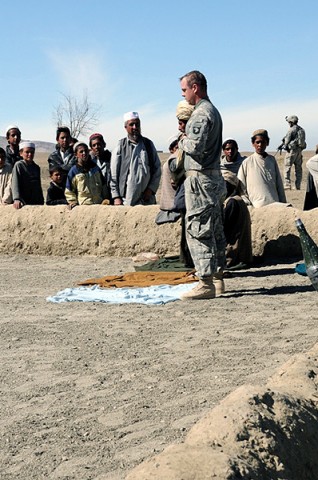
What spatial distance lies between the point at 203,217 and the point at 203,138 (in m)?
0.61

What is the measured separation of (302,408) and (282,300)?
4.21 metres

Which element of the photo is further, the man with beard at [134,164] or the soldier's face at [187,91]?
the man with beard at [134,164]


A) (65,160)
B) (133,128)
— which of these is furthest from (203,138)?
(65,160)

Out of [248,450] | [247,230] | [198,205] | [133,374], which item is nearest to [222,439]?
[248,450]

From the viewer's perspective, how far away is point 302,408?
2686 mm

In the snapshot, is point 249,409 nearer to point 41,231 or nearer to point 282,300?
point 282,300

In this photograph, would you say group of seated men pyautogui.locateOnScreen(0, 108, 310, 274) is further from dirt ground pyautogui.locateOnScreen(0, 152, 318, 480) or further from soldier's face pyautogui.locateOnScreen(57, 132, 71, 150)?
dirt ground pyautogui.locateOnScreen(0, 152, 318, 480)

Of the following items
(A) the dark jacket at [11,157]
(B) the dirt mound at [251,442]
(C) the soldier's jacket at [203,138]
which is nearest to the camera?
(B) the dirt mound at [251,442]

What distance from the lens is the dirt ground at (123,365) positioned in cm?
360

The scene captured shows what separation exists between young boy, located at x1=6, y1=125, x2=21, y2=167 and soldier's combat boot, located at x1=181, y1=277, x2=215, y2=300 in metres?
4.35

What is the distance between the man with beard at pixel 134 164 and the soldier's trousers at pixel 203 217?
275 cm

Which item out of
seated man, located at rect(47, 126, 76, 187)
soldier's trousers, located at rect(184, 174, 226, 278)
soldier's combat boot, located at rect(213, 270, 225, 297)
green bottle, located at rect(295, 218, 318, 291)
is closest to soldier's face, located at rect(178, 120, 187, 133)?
soldier's trousers, located at rect(184, 174, 226, 278)

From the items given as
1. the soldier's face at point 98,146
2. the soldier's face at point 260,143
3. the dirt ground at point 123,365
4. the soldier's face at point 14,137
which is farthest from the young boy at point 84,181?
the dirt ground at point 123,365

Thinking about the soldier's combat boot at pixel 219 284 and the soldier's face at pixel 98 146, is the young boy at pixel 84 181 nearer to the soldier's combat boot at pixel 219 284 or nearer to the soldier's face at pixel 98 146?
the soldier's face at pixel 98 146
